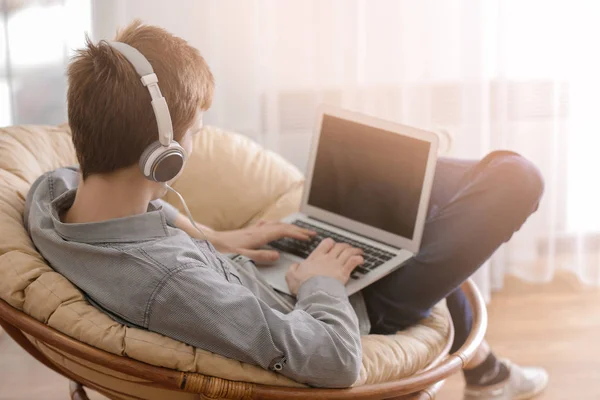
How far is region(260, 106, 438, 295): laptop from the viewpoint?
1.55 m

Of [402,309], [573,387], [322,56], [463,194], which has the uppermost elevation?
[322,56]

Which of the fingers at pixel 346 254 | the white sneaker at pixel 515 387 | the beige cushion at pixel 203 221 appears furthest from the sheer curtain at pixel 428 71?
the fingers at pixel 346 254

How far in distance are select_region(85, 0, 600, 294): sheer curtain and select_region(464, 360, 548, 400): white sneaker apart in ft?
1.60

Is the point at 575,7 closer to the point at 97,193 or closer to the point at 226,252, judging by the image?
the point at 226,252

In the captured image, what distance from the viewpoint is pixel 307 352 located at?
1.14m

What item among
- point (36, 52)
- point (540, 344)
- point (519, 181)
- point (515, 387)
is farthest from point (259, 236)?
point (540, 344)

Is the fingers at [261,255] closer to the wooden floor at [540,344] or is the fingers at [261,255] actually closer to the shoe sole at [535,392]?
the wooden floor at [540,344]

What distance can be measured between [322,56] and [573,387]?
45.6 inches

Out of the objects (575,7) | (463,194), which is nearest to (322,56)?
(575,7)

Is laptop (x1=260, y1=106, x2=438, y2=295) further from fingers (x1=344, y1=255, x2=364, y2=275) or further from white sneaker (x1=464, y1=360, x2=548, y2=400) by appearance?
white sneaker (x1=464, y1=360, x2=548, y2=400)

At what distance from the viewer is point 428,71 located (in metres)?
2.40

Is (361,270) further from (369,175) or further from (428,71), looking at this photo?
(428,71)

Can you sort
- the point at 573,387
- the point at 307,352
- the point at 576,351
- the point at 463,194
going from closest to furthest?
the point at 307,352 < the point at 463,194 < the point at 573,387 < the point at 576,351

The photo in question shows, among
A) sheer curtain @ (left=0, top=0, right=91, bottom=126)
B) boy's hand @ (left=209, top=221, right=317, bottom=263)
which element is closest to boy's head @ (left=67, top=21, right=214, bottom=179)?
boy's hand @ (left=209, top=221, right=317, bottom=263)
